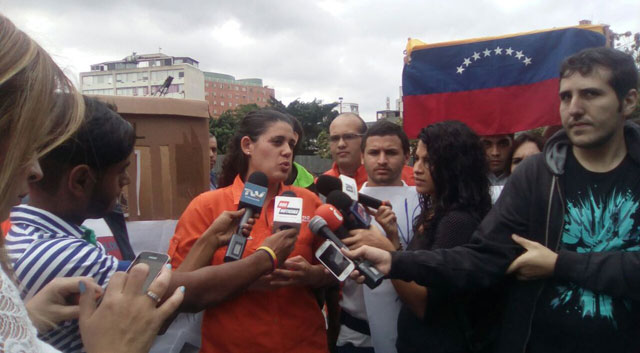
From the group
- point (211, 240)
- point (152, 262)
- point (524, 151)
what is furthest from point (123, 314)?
point (524, 151)

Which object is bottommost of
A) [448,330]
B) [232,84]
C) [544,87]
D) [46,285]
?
[448,330]

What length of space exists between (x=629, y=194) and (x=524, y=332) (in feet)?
2.26

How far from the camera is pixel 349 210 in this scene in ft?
8.00

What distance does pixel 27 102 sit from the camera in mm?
983

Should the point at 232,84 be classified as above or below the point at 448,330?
above

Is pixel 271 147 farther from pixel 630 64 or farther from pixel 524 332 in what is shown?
pixel 630 64

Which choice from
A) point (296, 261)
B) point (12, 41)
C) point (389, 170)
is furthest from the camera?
point (389, 170)

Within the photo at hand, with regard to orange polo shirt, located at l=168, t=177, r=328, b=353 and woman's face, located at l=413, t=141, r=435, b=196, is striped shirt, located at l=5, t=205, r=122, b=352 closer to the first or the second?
orange polo shirt, located at l=168, t=177, r=328, b=353

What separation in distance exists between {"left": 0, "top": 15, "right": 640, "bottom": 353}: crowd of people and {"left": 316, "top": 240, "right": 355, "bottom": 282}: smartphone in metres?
0.05

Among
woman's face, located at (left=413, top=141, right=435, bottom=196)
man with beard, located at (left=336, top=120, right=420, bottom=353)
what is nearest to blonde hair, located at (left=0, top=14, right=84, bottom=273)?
man with beard, located at (left=336, top=120, right=420, bottom=353)

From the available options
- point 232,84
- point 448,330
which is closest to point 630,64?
point 448,330

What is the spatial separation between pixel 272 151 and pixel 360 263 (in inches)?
37.9

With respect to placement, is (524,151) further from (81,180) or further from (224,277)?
(81,180)

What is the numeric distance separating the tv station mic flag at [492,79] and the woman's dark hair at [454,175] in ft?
5.14
